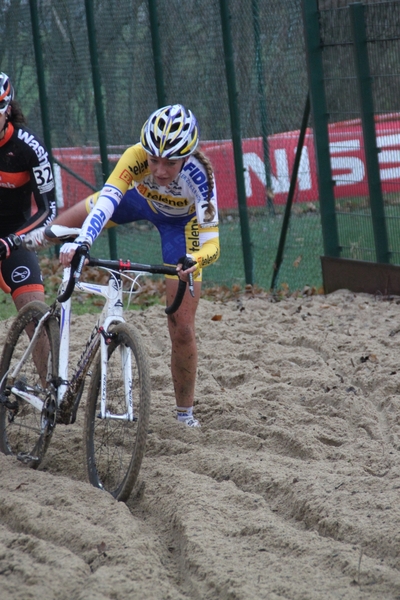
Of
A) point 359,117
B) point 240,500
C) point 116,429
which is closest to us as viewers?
point 240,500

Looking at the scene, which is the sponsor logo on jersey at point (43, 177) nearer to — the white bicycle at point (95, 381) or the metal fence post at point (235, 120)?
the white bicycle at point (95, 381)

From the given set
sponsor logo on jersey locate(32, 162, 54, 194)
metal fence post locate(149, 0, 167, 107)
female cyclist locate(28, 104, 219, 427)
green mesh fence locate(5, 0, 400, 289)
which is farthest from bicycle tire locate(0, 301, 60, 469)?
metal fence post locate(149, 0, 167, 107)

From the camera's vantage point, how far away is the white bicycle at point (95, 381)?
4.47 m

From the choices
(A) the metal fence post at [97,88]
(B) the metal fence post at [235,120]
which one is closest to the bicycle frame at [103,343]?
(B) the metal fence post at [235,120]

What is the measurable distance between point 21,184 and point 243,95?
468 centimetres

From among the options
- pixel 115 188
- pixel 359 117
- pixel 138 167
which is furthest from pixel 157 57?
pixel 115 188

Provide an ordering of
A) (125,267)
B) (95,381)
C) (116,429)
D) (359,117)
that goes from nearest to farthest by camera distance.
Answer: (125,267)
(95,381)
(116,429)
(359,117)

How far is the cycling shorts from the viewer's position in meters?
5.73

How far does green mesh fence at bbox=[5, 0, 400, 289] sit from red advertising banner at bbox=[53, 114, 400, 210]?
0.02 metres

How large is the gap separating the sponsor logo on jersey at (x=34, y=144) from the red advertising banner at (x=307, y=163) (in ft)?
14.1

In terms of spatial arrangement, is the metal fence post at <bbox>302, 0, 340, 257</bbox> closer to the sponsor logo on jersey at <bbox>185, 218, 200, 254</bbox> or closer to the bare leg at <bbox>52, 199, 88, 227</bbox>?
the sponsor logo on jersey at <bbox>185, 218, 200, 254</bbox>

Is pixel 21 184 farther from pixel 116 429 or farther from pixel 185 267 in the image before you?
pixel 116 429

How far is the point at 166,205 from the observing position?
557 centimetres

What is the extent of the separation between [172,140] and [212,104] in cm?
533
